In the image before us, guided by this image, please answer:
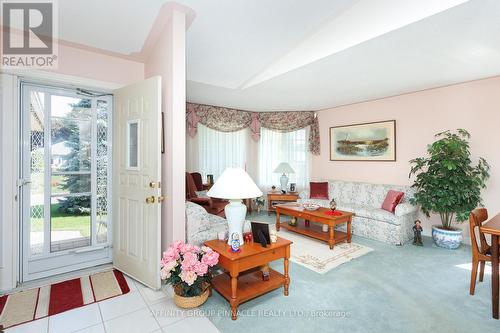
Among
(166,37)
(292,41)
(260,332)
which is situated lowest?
(260,332)

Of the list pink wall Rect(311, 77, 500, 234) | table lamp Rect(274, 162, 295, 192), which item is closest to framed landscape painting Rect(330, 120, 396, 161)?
pink wall Rect(311, 77, 500, 234)

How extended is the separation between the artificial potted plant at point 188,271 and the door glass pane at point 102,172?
1315mm

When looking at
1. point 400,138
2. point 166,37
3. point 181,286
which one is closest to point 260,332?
point 181,286

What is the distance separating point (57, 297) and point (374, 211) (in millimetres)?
4130

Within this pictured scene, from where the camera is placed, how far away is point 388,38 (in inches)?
92.4

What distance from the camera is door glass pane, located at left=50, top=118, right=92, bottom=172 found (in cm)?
271

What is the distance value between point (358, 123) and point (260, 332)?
4.34 metres

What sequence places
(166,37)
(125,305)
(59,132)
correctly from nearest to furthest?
(125,305)
(166,37)
(59,132)

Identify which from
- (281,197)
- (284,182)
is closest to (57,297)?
(281,197)

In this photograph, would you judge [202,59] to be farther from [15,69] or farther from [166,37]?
[15,69]

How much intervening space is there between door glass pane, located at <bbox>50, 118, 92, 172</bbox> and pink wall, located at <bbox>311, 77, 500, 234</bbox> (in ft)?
14.9

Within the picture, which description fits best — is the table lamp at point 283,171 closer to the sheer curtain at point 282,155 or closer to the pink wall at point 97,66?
the sheer curtain at point 282,155

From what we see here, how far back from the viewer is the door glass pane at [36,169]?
2576 mm

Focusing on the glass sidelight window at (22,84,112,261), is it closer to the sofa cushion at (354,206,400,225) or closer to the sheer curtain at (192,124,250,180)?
the sheer curtain at (192,124,250,180)
